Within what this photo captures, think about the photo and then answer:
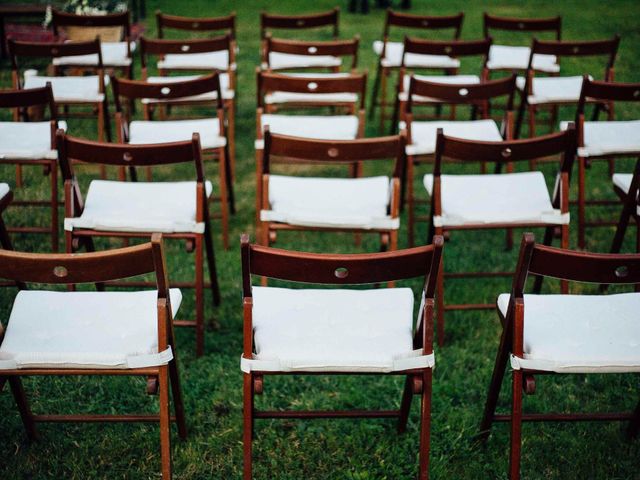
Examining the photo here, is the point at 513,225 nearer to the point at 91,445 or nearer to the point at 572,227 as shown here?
the point at 572,227

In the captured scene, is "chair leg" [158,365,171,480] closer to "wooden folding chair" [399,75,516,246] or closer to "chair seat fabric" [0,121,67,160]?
"chair seat fabric" [0,121,67,160]

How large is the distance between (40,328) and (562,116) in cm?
592

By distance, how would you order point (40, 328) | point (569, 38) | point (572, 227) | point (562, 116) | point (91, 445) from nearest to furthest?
1. point (40, 328)
2. point (91, 445)
3. point (572, 227)
4. point (562, 116)
5. point (569, 38)

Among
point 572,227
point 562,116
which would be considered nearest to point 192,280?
point 572,227

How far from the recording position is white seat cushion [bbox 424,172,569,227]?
3564 millimetres

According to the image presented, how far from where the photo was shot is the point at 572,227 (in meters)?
5.04

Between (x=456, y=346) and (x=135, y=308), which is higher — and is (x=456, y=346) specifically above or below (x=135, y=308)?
below

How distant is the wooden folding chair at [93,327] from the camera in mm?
2318

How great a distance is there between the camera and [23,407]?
2863mm

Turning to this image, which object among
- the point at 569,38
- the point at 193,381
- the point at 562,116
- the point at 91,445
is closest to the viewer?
the point at 91,445

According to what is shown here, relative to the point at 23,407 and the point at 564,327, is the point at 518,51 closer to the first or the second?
the point at 564,327

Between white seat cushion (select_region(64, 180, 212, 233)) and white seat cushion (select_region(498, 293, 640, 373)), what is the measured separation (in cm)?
159

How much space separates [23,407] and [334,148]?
5.76 ft

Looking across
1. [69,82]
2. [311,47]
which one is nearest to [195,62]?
[69,82]
